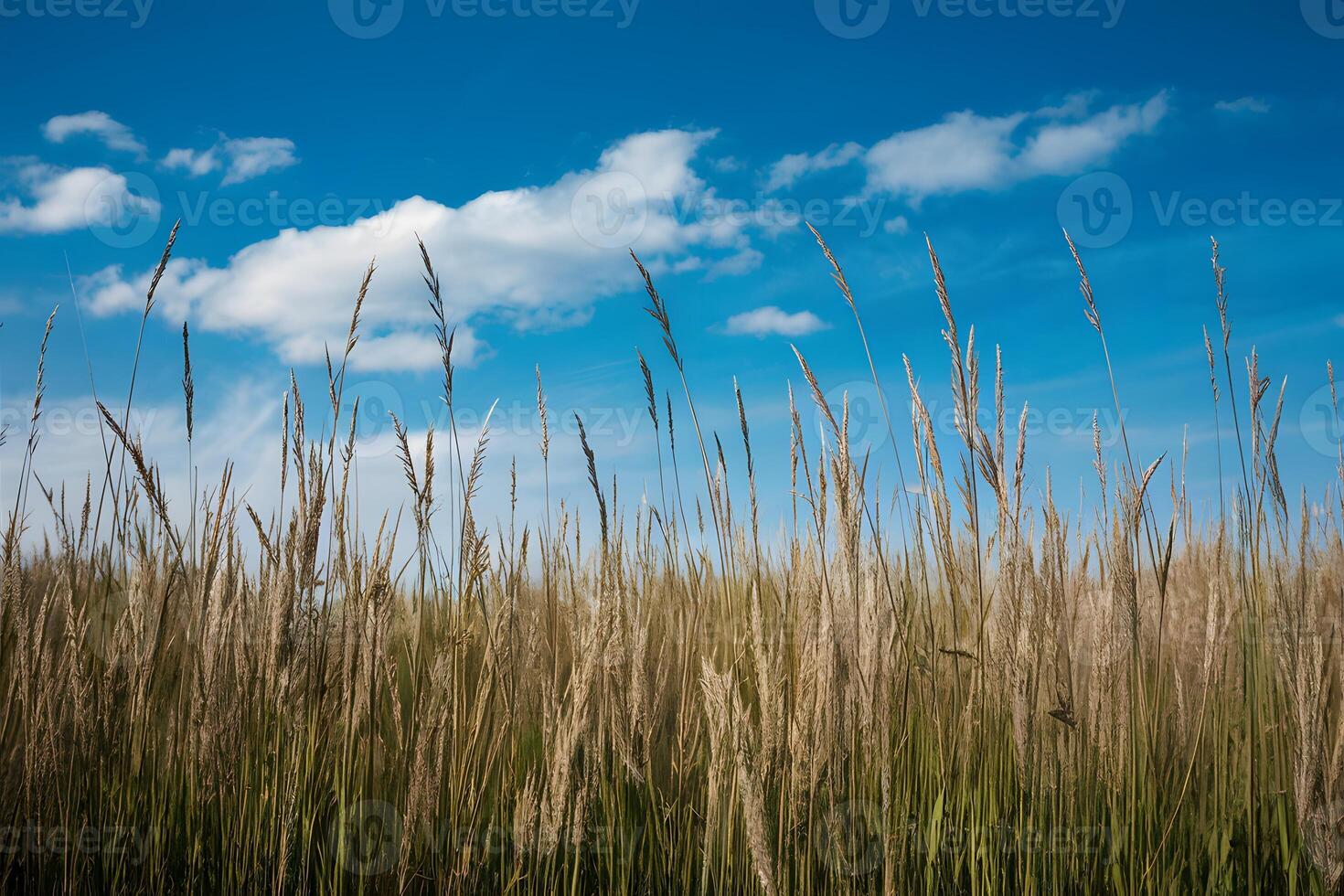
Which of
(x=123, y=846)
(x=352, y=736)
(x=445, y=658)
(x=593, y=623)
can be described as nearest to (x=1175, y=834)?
(x=593, y=623)

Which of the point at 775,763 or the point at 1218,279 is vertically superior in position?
the point at 1218,279

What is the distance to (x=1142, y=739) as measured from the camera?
2.17 meters

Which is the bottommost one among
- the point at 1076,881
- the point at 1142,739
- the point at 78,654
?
the point at 1076,881

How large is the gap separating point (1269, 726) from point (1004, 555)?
1.35 meters

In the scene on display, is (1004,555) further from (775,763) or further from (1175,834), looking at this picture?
(1175,834)

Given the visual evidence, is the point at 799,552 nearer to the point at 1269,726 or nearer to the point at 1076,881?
the point at 1076,881

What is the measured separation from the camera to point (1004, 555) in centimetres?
179

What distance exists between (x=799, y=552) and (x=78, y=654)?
5.98 ft

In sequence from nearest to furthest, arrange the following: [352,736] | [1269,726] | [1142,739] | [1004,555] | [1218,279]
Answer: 1. [1004,555]
2. [352,736]
3. [1142,739]
4. [1269,726]
5. [1218,279]

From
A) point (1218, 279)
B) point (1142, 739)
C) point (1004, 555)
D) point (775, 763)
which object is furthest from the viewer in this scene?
point (1218, 279)

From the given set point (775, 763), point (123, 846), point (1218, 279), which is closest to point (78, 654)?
point (123, 846)

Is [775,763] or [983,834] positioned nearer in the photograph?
[775,763]

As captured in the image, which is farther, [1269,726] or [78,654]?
[1269,726]

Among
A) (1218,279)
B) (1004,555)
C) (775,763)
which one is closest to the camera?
(775,763)
